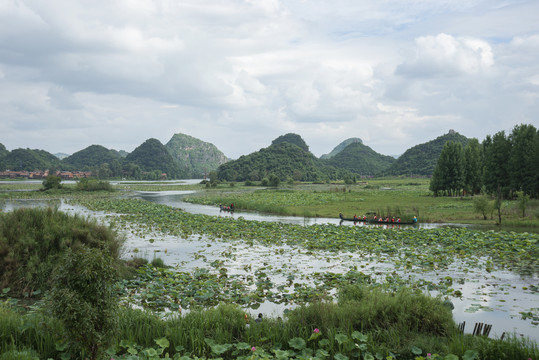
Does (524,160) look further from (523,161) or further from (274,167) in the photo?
(274,167)

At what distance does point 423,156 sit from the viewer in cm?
15262

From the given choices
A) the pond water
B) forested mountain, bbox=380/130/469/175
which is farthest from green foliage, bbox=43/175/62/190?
forested mountain, bbox=380/130/469/175

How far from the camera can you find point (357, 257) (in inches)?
645

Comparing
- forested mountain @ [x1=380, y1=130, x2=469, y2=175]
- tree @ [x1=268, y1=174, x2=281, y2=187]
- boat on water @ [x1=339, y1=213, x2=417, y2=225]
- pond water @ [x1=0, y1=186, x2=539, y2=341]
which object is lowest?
pond water @ [x1=0, y1=186, x2=539, y2=341]

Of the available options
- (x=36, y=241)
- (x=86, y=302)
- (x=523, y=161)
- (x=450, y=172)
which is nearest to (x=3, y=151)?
(x=450, y=172)

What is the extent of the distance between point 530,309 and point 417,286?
9.57 feet

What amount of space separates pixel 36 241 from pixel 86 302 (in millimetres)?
8094

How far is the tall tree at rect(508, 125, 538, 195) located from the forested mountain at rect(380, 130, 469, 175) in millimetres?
96687

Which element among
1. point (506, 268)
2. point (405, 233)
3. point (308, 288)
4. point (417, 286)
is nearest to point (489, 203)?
point (405, 233)

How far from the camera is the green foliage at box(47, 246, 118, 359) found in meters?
5.58

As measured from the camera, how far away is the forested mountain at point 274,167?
141 m

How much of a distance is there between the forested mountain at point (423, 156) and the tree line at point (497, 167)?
84.7 metres

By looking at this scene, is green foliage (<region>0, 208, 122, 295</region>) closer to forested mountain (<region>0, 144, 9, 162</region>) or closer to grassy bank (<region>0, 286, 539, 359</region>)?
grassy bank (<region>0, 286, 539, 359</region>)

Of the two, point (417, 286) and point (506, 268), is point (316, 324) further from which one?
point (506, 268)
